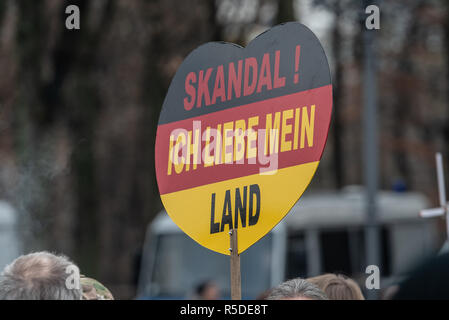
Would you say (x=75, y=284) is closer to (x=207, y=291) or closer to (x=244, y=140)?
(x=244, y=140)

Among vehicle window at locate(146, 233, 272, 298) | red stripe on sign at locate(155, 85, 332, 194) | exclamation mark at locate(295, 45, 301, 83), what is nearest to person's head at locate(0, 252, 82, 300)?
red stripe on sign at locate(155, 85, 332, 194)

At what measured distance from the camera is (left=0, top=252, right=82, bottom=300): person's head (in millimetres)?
2332

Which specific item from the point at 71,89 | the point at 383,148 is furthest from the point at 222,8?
the point at 383,148

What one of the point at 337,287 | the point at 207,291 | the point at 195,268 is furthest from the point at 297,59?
the point at 195,268

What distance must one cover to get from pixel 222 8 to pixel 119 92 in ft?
10.0

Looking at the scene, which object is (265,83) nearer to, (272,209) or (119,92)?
(272,209)

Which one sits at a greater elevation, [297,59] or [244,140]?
[297,59]

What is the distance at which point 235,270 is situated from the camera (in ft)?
8.38

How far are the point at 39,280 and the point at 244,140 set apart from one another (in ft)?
2.53

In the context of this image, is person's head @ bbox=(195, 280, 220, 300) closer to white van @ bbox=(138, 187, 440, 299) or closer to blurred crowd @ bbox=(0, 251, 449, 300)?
white van @ bbox=(138, 187, 440, 299)

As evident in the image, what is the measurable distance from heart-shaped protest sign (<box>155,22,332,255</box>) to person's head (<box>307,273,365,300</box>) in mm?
717

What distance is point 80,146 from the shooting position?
512 inches

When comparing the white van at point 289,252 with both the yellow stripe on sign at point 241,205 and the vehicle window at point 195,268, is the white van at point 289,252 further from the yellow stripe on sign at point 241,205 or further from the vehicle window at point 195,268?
the yellow stripe on sign at point 241,205

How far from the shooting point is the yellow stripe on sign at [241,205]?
2.56 metres
